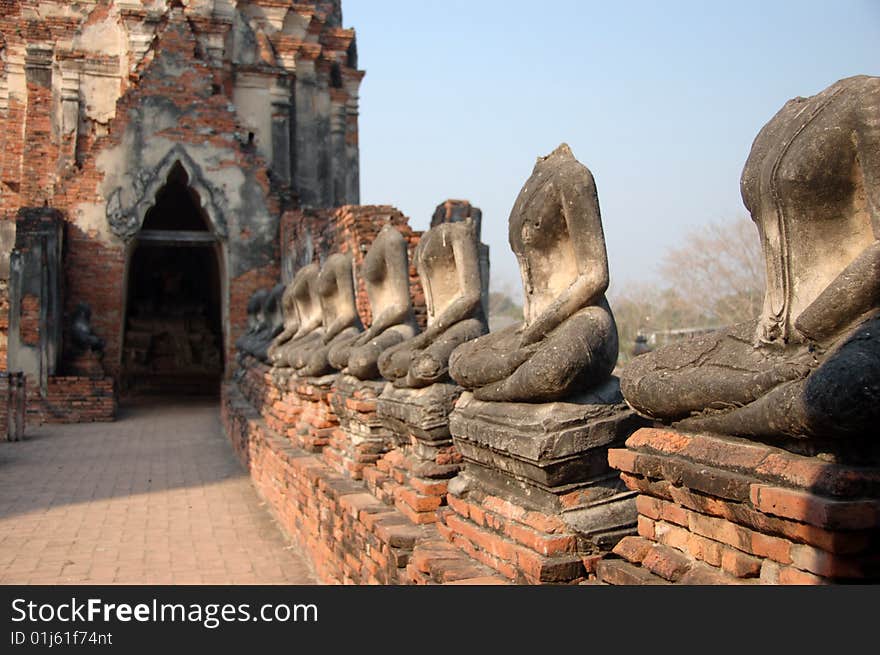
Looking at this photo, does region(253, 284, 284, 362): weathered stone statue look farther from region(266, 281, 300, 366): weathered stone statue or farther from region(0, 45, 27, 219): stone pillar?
region(0, 45, 27, 219): stone pillar

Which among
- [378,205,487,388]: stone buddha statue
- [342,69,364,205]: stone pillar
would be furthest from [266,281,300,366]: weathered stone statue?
[342,69,364,205]: stone pillar

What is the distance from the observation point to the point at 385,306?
596cm

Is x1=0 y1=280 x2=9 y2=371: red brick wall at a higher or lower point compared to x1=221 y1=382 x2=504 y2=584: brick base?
higher

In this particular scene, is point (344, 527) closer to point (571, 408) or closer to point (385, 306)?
point (385, 306)

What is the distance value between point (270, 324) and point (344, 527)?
26.0 feet

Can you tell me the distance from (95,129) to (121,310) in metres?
5.84

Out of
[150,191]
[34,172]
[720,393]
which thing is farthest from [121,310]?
[720,393]

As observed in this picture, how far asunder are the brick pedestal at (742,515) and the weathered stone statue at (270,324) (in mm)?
8203

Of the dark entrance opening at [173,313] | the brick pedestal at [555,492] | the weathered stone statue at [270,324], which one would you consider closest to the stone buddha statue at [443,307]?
the brick pedestal at [555,492]

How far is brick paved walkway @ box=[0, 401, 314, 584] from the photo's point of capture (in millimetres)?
5854

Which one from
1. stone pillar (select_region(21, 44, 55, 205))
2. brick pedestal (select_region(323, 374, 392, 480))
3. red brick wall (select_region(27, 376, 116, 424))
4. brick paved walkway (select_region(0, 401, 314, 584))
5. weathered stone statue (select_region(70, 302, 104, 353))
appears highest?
stone pillar (select_region(21, 44, 55, 205))

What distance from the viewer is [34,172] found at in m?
18.4

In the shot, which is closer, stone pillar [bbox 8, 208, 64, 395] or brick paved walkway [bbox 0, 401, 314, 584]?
brick paved walkway [bbox 0, 401, 314, 584]

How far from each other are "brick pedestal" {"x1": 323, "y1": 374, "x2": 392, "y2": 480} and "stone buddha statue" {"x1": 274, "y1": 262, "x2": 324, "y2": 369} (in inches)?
62.9
